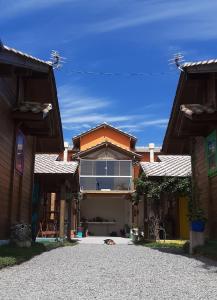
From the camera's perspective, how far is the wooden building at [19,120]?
32.9 ft

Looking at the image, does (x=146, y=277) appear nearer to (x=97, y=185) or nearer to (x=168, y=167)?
(x=168, y=167)

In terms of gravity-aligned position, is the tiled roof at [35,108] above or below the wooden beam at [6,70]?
below

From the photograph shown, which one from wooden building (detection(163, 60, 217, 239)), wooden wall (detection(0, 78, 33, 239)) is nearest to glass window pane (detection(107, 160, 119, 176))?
wooden building (detection(163, 60, 217, 239))

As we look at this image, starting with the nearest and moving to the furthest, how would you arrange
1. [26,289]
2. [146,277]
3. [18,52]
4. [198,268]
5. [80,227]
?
[26,289] → [146,277] → [198,268] → [18,52] → [80,227]

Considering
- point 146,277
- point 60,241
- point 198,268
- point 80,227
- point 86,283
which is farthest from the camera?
point 80,227

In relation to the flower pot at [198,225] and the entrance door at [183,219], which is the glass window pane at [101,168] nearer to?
the entrance door at [183,219]

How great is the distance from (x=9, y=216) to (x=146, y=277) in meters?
5.59

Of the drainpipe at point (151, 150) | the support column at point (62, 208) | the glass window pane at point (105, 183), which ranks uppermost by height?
the drainpipe at point (151, 150)

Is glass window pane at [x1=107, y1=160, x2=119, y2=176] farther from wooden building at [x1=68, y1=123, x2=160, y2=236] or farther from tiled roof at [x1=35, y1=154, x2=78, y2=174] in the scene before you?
tiled roof at [x1=35, y1=154, x2=78, y2=174]

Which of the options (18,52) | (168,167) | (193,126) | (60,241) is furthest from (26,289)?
(168,167)

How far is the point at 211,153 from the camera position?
11.3 meters

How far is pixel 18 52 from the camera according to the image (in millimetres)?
8961

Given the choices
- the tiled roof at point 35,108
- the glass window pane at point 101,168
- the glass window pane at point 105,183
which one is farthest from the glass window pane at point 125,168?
the tiled roof at point 35,108

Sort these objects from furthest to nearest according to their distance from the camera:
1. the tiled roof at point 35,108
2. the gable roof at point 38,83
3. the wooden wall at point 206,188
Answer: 1. the wooden wall at point 206,188
2. the tiled roof at point 35,108
3. the gable roof at point 38,83
